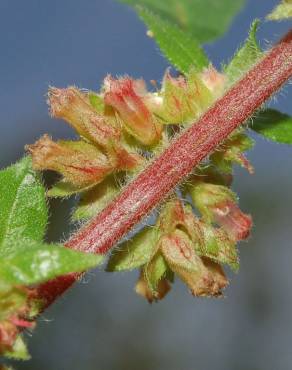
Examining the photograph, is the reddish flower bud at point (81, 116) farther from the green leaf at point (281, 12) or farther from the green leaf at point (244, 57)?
the green leaf at point (281, 12)

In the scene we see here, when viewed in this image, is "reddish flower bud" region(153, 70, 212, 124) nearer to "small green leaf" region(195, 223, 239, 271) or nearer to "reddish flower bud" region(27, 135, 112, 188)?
"reddish flower bud" region(27, 135, 112, 188)

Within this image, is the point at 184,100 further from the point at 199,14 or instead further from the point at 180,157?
the point at 199,14

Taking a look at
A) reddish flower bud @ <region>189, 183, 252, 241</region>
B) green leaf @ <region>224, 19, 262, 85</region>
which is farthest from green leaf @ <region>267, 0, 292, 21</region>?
reddish flower bud @ <region>189, 183, 252, 241</region>

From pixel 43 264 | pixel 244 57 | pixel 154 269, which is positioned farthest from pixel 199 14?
pixel 43 264

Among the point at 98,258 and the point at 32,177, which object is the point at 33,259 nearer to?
the point at 98,258

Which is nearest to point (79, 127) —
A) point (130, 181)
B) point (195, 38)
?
point (130, 181)
